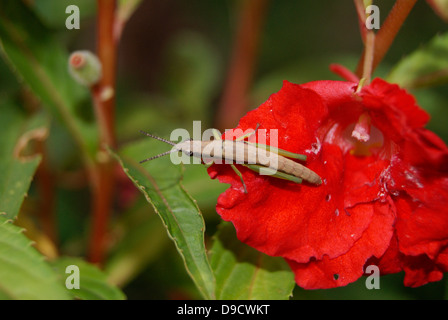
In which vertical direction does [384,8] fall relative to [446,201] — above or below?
above

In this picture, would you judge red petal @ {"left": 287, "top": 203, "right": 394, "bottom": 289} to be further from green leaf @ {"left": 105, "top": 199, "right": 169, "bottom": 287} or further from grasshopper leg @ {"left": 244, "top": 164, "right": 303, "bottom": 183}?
green leaf @ {"left": 105, "top": 199, "right": 169, "bottom": 287}

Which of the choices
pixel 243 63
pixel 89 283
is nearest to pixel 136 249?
pixel 89 283

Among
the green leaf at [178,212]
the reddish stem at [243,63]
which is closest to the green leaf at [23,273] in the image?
the green leaf at [178,212]

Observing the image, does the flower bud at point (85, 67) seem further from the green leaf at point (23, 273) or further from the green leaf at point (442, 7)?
the green leaf at point (442, 7)

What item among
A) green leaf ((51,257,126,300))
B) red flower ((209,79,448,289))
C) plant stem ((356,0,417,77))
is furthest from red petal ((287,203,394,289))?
green leaf ((51,257,126,300))

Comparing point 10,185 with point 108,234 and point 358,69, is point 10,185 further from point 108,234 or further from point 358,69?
point 358,69
